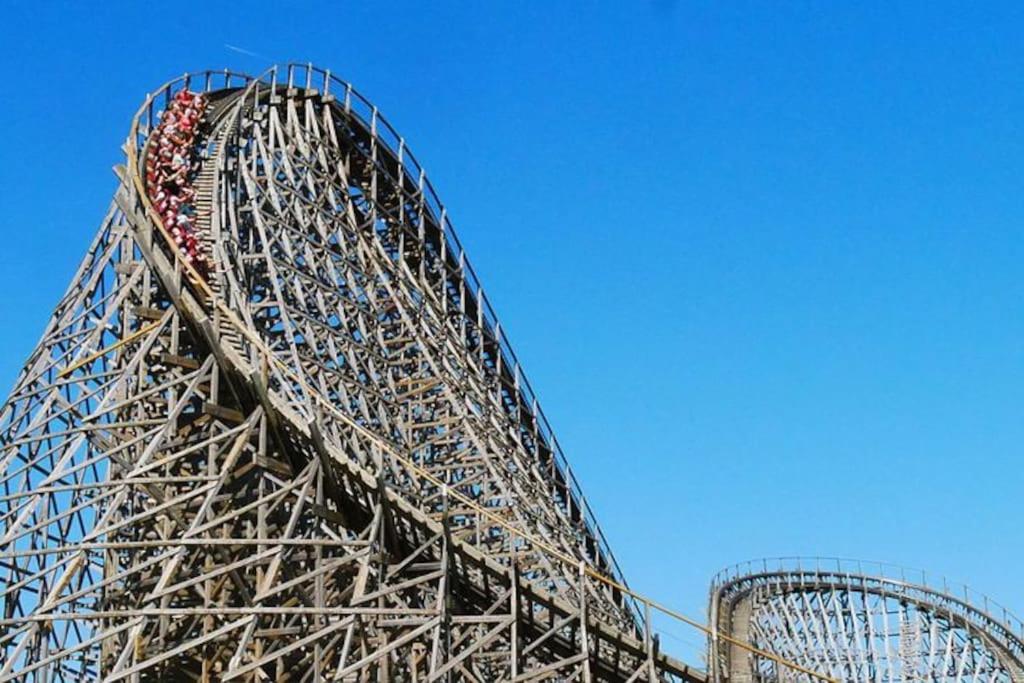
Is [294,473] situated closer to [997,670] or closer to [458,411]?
[458,411]

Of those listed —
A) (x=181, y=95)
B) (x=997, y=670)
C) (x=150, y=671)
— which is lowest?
(x=150, y=671)

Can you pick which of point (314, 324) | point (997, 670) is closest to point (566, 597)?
point (314, 324)

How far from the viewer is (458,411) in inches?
778

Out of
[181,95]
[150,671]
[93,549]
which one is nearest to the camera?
[93,549]

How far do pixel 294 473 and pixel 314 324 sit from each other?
3.65 meters

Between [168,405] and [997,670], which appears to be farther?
[997,670]

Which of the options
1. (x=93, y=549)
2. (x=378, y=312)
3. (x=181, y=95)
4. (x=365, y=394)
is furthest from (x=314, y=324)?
(x=93, y=549)

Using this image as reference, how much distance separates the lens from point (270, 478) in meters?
14.0

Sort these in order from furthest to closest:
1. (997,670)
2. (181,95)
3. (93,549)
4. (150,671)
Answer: (997,670) → (181,95) → (150,671) → (93,549)

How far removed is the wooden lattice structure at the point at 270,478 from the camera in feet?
43.2

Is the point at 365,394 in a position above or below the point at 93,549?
above

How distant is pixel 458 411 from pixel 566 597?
3.05m

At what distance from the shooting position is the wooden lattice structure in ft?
43.2

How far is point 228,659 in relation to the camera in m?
14.3
